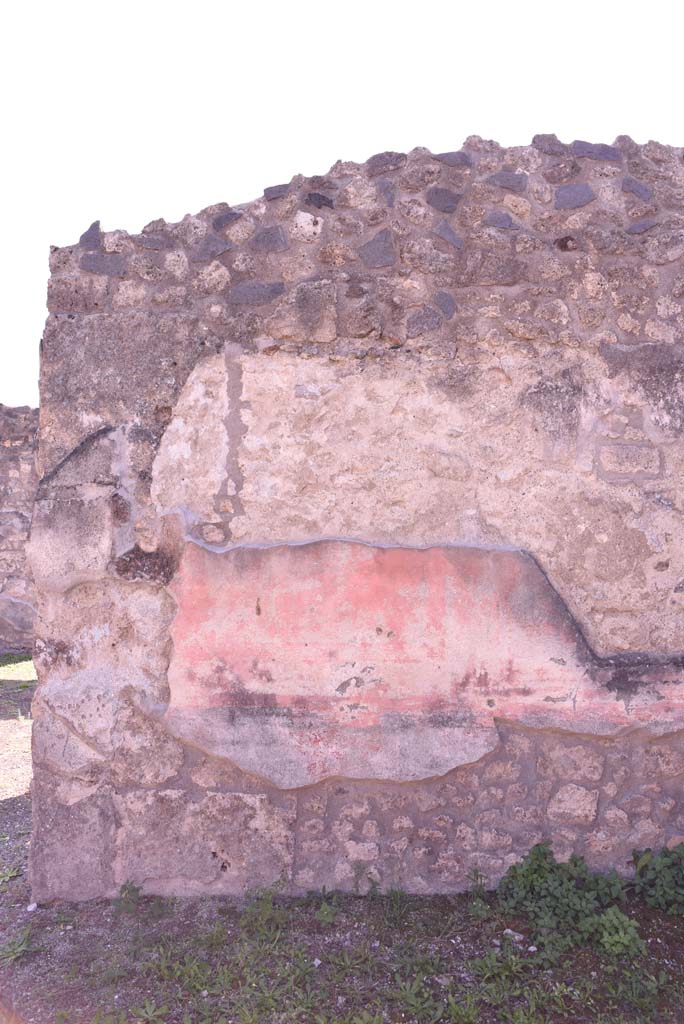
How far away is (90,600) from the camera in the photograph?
287cm

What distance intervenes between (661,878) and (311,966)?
118 cm

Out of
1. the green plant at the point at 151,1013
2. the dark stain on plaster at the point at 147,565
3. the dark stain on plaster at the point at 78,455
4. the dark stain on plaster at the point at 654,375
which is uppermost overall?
the dark stain on plaster at the point at 654,375

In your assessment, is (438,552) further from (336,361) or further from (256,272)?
(256,272)

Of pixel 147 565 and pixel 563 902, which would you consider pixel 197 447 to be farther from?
pixel 563 902

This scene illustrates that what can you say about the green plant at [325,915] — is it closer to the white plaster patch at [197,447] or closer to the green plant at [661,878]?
the green plant at [661,878]

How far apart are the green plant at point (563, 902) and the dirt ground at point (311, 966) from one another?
0.05 m

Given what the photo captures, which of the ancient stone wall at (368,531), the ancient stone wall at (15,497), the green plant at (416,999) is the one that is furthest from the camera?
the ancient stone wall at (15,497)

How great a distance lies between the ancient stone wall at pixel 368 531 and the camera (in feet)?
9.06

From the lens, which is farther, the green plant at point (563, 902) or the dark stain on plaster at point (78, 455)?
Result: the dark stain on plaster at point (78, 455)

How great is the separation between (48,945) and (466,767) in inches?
55.7

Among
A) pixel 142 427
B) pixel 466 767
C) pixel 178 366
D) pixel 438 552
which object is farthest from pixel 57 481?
pixel 466 767

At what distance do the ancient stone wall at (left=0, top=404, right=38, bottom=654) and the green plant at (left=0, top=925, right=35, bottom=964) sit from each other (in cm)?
543

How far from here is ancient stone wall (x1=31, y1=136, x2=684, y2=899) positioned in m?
2.76

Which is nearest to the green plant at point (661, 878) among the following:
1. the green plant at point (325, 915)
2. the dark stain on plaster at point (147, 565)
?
the green plant at point (325, 915)
